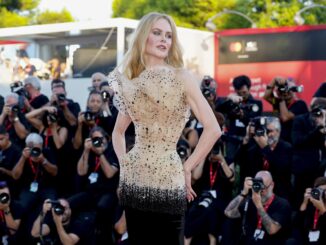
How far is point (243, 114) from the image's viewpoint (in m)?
7.71

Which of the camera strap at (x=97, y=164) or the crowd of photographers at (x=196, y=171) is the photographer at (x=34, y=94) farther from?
the camera strap at (x=97, y=164)

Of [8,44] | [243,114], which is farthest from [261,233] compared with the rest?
[8,44]

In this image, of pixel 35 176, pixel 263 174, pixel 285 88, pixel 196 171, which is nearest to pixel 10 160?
pixel 35 176

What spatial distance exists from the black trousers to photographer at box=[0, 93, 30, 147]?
5107 mm

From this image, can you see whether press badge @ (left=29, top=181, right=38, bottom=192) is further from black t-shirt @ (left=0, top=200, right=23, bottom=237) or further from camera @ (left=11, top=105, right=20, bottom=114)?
camera @ (left=11, top=105, right=20, bottom=114)

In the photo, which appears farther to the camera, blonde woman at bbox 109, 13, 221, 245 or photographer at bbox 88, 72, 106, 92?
photographer at bbox 88, 72, 106, 92

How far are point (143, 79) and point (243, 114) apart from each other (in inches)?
171

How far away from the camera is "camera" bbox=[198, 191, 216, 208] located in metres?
7.29

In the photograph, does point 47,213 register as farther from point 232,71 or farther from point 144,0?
point 144,0

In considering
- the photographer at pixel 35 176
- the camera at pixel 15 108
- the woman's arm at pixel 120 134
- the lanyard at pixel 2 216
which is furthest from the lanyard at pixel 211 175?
the woman's arm at pixel 120 134

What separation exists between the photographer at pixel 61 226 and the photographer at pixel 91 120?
953 millimetres

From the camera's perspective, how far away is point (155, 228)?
347 centimetres

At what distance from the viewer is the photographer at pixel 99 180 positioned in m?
7.66

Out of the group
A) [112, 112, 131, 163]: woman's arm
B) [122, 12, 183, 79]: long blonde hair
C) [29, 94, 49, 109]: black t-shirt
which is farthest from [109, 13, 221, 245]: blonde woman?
[29, 94, 49, 109]: black t-shirt
